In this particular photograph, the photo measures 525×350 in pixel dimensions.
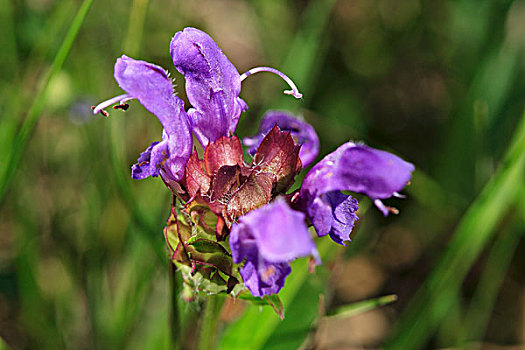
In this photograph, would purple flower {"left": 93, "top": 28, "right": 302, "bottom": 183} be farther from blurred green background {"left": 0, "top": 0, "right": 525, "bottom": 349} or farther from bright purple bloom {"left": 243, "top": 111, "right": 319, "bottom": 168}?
blurred green background {"left": 0, "top": 0, "right": 525, "bottom": 349}

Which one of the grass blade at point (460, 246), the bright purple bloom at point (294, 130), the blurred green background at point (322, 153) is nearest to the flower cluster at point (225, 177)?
the bright purple bloom at point (294, 130)

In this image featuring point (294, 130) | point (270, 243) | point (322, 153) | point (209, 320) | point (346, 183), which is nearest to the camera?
point (270, 243)

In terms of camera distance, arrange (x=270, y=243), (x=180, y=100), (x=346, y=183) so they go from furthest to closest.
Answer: (x=180, y=100), (x=346, y=183), (x=270, y=243)

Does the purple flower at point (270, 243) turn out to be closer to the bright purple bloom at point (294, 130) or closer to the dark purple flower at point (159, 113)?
the dark purple flower at point (159, 113)

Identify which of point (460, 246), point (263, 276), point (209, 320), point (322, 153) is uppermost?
point (263, 276)

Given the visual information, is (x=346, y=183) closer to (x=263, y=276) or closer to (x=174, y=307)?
(x=263, y=276)

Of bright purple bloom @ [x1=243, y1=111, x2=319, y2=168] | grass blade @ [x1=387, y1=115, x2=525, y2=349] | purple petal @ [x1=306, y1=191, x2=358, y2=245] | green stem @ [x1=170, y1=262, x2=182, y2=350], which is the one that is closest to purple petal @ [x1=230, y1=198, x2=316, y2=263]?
purple petal @ [x1=306, y1=191, x2=358, y2=245]

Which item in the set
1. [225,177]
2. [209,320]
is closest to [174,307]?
[209,320]
